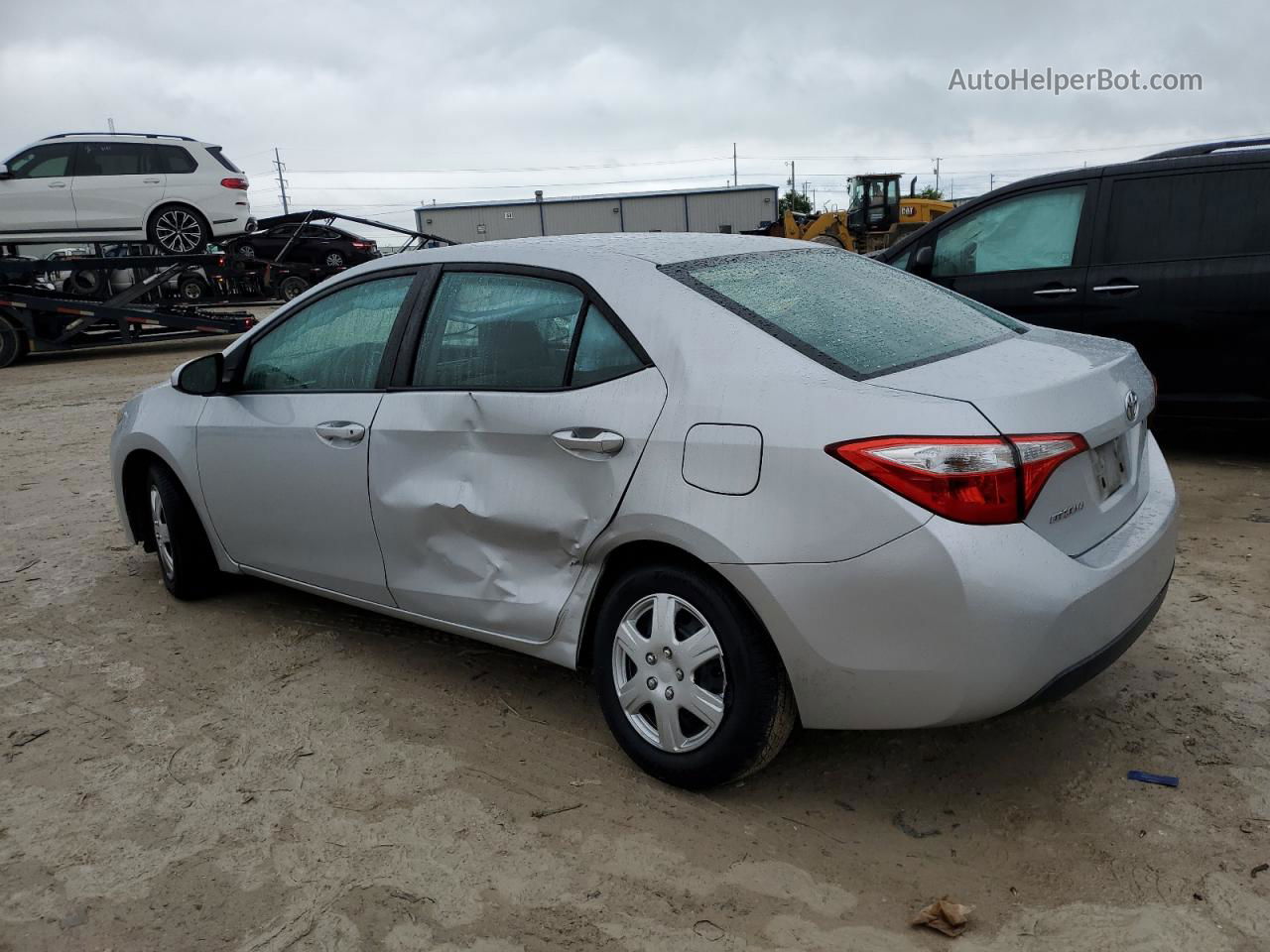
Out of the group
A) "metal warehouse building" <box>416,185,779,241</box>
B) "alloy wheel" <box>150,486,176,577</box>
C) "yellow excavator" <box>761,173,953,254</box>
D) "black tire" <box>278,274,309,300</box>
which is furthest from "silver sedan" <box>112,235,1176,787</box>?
"metal warehouse building" <box>416,185,779,241</box>

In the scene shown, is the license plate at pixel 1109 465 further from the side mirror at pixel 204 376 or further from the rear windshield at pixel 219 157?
the rear windshield at pixel 219 157

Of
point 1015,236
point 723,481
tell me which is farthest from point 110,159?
point 723,481

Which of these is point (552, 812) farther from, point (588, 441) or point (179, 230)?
point (179, 230)

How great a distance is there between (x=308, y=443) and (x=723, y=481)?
1.79 m

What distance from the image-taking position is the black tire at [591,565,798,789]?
8.76ft

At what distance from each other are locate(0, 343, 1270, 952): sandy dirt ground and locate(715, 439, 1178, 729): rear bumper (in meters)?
0.40

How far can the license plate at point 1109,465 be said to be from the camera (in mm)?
2707

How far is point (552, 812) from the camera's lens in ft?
9.50

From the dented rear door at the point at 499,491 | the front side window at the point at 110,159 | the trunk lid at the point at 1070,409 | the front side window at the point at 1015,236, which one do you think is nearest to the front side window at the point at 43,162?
the front side window at the point at 110,159

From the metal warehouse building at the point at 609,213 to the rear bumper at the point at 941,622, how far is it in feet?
179

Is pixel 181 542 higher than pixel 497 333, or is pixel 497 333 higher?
pixel 497 333

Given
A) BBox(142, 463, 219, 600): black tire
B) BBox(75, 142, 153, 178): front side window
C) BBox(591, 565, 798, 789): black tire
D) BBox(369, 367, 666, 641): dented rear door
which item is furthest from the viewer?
BBox(75, 142, 153, 178): front side window

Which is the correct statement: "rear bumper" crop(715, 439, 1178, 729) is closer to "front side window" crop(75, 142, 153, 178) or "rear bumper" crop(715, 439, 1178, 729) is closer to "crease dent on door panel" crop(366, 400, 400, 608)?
"crease dent on door panel" crop(366, 400, 400, 608)

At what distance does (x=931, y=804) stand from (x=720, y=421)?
1175 mm
